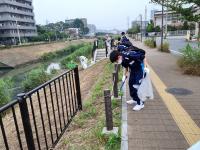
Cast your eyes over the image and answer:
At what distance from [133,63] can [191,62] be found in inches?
226

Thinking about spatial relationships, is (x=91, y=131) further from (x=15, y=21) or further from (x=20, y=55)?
(x=15, y=21)

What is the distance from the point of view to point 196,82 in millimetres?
8570

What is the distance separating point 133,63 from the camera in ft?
17.7

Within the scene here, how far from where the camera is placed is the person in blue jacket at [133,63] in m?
5.21

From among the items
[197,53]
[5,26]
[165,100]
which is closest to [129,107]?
[165,100]

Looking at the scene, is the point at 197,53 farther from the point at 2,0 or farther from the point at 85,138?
the point at 2,0

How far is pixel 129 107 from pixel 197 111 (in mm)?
1553

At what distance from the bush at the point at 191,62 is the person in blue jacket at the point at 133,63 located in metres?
4.99

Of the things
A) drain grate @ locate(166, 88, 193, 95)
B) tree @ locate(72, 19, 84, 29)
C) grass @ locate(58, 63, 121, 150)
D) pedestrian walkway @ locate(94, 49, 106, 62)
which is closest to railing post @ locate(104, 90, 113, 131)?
grass @ locate(58, 63, 121, 150)

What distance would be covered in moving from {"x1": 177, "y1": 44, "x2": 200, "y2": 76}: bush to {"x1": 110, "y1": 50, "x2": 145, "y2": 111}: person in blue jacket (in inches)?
196

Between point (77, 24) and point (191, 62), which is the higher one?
point (77, 24)

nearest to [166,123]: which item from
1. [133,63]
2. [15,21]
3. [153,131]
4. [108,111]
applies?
[153,131]

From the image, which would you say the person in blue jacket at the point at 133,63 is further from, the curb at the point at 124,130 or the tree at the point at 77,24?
the tree at the point at 77,24

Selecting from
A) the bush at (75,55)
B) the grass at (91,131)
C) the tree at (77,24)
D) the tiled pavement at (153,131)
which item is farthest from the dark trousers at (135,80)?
the tree at (77,24)
